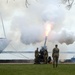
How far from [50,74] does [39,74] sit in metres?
0.63

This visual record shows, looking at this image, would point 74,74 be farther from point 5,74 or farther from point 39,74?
point 5,74

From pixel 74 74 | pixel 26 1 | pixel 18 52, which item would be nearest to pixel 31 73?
pixel 74 74

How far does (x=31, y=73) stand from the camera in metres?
24.1

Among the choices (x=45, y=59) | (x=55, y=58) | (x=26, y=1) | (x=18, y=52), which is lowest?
(x=18, y=52)

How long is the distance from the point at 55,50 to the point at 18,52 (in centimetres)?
4814

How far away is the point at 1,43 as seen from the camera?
70312mm

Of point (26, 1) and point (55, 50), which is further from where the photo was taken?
point (55, 50)

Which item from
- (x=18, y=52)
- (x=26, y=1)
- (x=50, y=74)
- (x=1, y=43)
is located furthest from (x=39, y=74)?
(x=18, y=52)

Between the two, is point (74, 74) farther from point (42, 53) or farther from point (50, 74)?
point (42, 53)

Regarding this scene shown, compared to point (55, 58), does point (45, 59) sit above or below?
below

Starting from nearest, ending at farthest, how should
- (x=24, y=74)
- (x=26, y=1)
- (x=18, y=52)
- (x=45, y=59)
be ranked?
1. (x=26, y=1)
2. (x=24, y=74)
3. (x=45, y=59)
4. (x=18, y=52)

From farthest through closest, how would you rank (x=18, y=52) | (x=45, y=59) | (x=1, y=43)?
(x=18, y=52), (x=1, y=43), (x=45, y=59)

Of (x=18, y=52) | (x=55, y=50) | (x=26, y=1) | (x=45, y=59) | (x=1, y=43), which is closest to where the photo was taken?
(x=26, y=1)

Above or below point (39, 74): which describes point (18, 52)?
below
